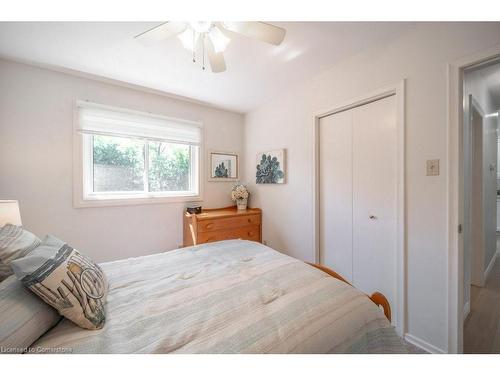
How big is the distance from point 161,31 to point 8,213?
152cm

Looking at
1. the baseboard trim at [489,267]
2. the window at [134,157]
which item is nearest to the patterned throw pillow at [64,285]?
the window at [134,157]

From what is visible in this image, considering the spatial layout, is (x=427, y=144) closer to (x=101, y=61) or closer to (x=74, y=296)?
(x=74, y=296)

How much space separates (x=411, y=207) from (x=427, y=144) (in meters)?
0.47

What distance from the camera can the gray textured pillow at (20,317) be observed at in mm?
645

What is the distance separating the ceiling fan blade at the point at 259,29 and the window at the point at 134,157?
68.2 inches

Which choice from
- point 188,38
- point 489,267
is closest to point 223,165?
point 188,38

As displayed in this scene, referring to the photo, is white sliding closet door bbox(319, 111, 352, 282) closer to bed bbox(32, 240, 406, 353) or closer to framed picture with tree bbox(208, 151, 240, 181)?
bed bbox(32, 240, 406, 353)

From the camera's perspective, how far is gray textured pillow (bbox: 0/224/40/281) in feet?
2.94

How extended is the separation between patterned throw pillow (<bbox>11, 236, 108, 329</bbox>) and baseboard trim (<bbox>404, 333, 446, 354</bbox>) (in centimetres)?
206

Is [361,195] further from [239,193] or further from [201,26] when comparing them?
[201,26]

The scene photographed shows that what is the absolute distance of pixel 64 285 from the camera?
80cm

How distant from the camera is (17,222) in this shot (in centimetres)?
137

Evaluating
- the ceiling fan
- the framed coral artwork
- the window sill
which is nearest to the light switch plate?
the ceiling fan

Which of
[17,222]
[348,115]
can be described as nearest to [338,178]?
[348,115]
